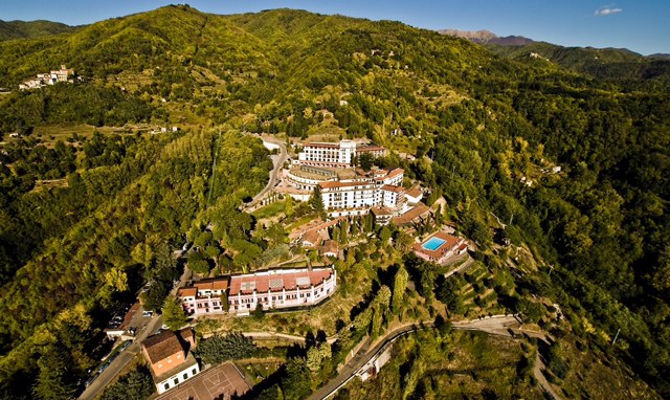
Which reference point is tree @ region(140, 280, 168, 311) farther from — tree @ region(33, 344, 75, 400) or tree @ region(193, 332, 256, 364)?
tree @ region(33, 344, 75, 400)

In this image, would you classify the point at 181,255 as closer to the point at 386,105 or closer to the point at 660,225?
the point at 386,105

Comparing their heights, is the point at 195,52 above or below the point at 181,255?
above

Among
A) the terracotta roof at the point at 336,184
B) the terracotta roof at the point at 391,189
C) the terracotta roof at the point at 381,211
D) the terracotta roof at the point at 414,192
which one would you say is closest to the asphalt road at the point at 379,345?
the terracotta roof at the point at 381,211

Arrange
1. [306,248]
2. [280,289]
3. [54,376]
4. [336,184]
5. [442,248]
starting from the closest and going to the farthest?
[54,376] → [280,289] → [306,248] → [442,248] → [336,184]

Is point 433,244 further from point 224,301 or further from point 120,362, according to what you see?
point 120,362

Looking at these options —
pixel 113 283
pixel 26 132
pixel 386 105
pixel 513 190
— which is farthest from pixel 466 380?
pixel 26 132

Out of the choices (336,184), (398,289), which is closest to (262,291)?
(398,289)
